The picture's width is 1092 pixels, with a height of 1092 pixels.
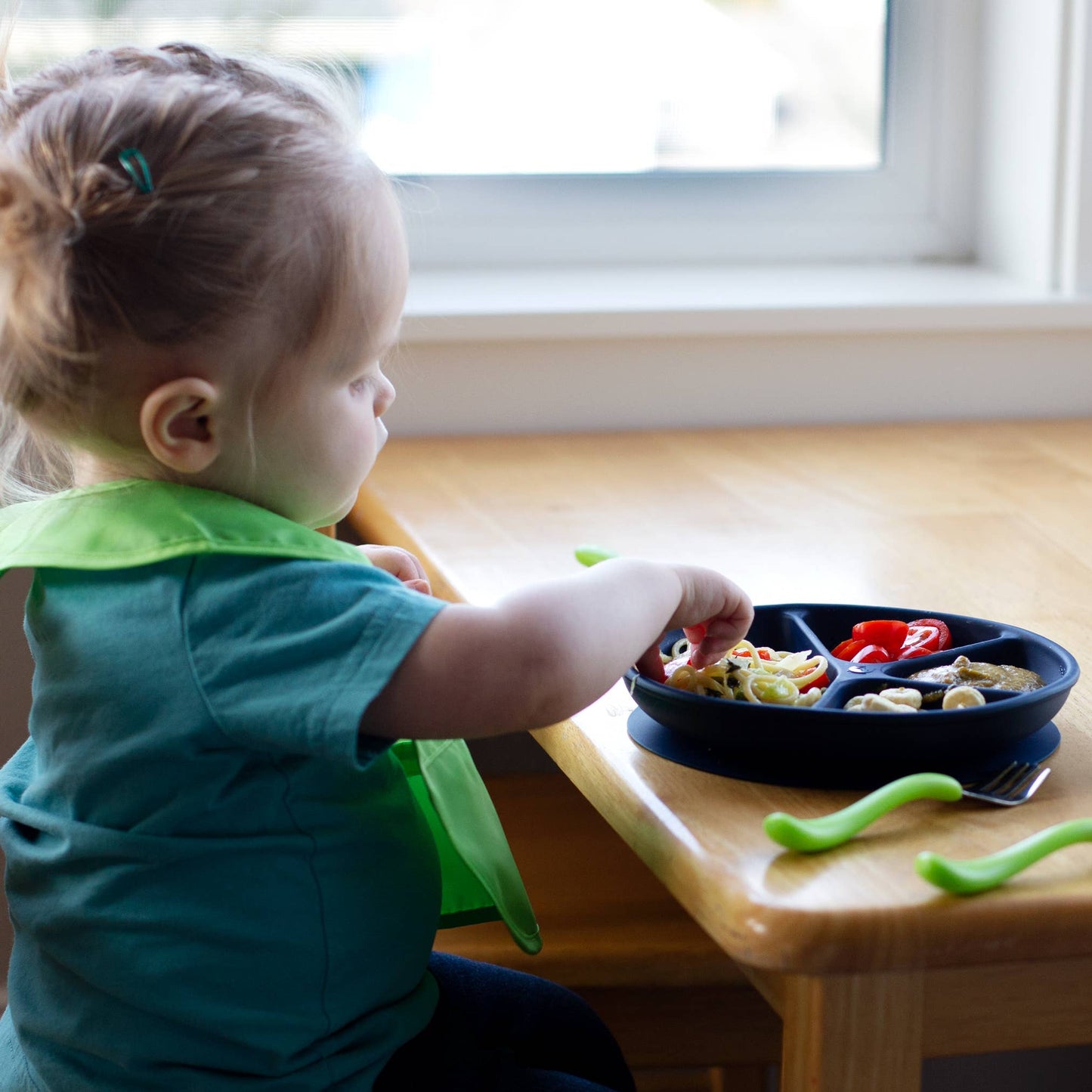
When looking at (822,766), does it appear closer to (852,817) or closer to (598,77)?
(852,817)

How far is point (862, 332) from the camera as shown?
159 centimetres

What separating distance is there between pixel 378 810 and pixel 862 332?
1011mm

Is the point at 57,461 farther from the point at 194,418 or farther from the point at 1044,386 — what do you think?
the point at 1044,386

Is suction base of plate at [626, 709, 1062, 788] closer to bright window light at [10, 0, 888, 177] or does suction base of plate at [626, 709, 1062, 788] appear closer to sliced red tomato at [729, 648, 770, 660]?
sliced red tomato at [729, 648, 770, 660]

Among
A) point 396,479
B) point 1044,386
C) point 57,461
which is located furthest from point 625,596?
point 1044,386

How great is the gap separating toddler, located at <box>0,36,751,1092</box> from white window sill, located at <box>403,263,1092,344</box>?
0.77 metres

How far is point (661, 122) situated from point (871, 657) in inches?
47.3

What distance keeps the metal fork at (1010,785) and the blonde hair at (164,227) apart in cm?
35

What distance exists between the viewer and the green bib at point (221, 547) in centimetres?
67

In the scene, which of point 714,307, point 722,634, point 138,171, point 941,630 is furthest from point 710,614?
point 714,307

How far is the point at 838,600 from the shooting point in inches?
37.3

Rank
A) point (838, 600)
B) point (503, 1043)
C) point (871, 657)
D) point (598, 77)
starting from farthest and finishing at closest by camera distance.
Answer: point (598, 77) < point (838, 600) < point (503, 1043) < point (871, 657)

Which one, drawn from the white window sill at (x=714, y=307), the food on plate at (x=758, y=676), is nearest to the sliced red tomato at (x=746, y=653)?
the food on plate at (x=758, y=676)

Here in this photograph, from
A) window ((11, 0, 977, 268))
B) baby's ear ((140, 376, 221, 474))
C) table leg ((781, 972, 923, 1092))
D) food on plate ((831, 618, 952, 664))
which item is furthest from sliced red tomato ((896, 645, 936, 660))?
window ((11, 0, 977, 268))
